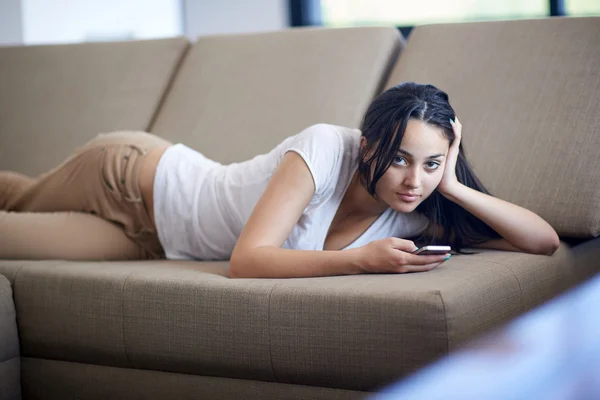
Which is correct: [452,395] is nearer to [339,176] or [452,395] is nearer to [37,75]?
[339,176]

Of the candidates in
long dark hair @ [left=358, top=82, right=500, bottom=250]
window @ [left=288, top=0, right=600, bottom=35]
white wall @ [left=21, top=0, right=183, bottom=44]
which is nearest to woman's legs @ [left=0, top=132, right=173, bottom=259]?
long dark hair @ [left=358, top=82, right=500, bottom=250]

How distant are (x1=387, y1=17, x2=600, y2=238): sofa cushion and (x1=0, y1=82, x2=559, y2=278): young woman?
0.39ft

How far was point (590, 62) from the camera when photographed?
2000mm

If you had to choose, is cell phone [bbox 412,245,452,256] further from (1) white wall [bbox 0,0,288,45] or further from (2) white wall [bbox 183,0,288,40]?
(2) white wall [bbox 183,0,288,40]

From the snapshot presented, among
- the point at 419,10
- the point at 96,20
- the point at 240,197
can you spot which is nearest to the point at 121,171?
the point at 240,197

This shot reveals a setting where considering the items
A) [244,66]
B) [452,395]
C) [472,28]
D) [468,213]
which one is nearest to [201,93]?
[244,66]

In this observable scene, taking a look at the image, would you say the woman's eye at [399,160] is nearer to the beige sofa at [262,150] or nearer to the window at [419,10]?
the beige sofa at [262,150]

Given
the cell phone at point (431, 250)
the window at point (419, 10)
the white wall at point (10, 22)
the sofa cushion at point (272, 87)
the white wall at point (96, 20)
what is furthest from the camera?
the window at point (419, 10)

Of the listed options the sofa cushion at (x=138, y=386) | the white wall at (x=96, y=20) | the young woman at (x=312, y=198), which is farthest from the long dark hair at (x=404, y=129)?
the white wall at (x=96, y=20)

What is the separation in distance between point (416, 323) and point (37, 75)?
1975mm

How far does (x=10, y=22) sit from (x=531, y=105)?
2.94 meters

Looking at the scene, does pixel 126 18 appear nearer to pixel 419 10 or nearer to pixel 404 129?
pixel 419 10

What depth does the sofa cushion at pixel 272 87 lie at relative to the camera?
229 cm

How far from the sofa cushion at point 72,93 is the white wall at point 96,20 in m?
1.40
